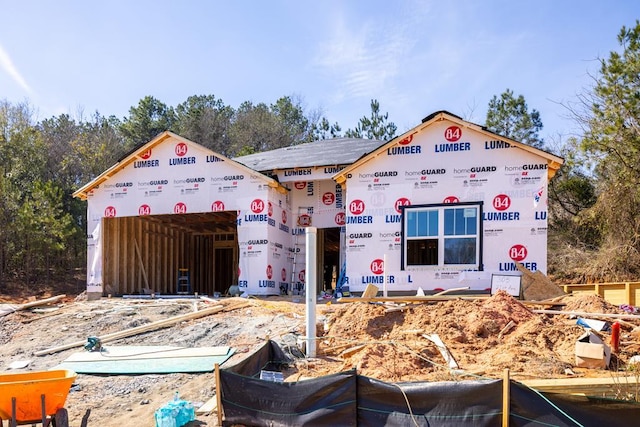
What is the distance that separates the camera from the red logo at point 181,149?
18.0 meters

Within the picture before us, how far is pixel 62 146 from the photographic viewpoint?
113 ft

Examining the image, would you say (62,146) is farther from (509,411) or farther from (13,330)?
(509,411)

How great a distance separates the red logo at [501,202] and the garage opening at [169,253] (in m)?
9.81

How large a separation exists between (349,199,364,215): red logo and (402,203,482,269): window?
4.17 feet

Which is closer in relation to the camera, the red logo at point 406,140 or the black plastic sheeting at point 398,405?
the black plastic sheeting at point 398,405

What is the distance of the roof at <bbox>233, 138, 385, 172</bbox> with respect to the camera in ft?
59.5

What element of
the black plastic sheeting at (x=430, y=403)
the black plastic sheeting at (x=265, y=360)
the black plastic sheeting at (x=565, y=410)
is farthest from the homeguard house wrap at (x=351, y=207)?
the black plastic sheeting at (x=565, y=410)

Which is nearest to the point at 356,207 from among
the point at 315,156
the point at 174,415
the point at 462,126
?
the point at 462,126

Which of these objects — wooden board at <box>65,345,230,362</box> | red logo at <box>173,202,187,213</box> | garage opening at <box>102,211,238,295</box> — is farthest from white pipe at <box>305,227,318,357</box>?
garage opening at <box>102,211,238,295</box>

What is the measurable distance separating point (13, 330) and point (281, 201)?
27.8ft

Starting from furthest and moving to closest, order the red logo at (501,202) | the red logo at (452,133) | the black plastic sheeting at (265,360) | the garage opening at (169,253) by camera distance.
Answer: the garage opening at (169,253) → the red logo at (452,133) → the red logo at (501,202) → the black plastic sheeting at (265,360)

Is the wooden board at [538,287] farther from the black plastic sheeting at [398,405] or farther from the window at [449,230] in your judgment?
the black plastic sheeting at [398,405]

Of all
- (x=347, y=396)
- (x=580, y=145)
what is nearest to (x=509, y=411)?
(x=347, y=396)

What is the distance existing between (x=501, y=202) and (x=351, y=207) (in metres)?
4.14
